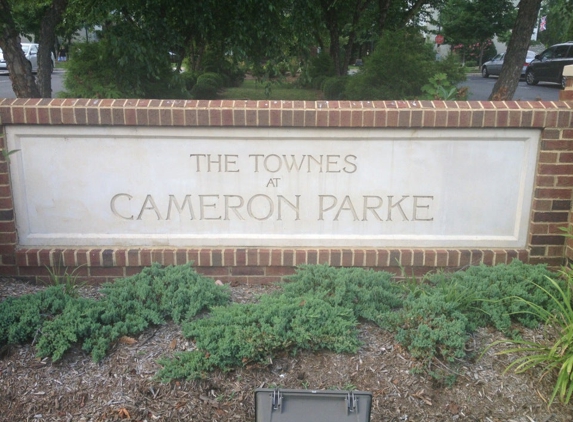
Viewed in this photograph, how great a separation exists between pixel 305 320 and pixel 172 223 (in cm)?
147

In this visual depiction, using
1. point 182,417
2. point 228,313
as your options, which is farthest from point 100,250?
point 182,417

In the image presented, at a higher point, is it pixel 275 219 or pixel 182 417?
pixel 275 219

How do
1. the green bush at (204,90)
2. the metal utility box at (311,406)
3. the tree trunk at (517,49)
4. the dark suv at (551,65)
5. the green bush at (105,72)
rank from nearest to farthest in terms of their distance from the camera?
the metal utility box at (311,406), the green bush at (105,72), the tree trunk at (517,49), the green bush at (204,90), the dark suv at (551,65)

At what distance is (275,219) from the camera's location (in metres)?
4.02

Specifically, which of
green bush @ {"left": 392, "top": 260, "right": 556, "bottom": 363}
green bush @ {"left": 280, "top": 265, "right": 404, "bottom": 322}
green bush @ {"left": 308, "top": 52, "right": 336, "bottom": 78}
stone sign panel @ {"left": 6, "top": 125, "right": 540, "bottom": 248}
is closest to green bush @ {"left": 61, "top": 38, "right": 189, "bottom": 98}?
stone sign panel @ {"left": 6, "top": 125, "right": 540, "bottom": 248}

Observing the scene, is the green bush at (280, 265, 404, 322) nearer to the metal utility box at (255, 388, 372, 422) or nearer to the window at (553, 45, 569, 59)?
the metal utility box at (255, 388, 372, 422)

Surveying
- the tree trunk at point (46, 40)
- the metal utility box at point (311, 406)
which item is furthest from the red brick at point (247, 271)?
the tree trunk at point (46, 40)

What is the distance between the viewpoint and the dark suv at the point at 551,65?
22531 millimetres

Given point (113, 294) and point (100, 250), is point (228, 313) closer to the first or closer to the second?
point (113, 294)

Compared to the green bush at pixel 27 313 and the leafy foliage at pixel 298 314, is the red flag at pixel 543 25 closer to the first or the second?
the leafy foliage at pixel 298 314

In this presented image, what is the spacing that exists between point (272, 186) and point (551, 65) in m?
22.6

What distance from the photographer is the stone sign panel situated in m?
3.85

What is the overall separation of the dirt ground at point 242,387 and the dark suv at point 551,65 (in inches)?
864

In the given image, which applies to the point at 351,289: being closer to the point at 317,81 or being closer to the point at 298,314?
the point at 298,314
